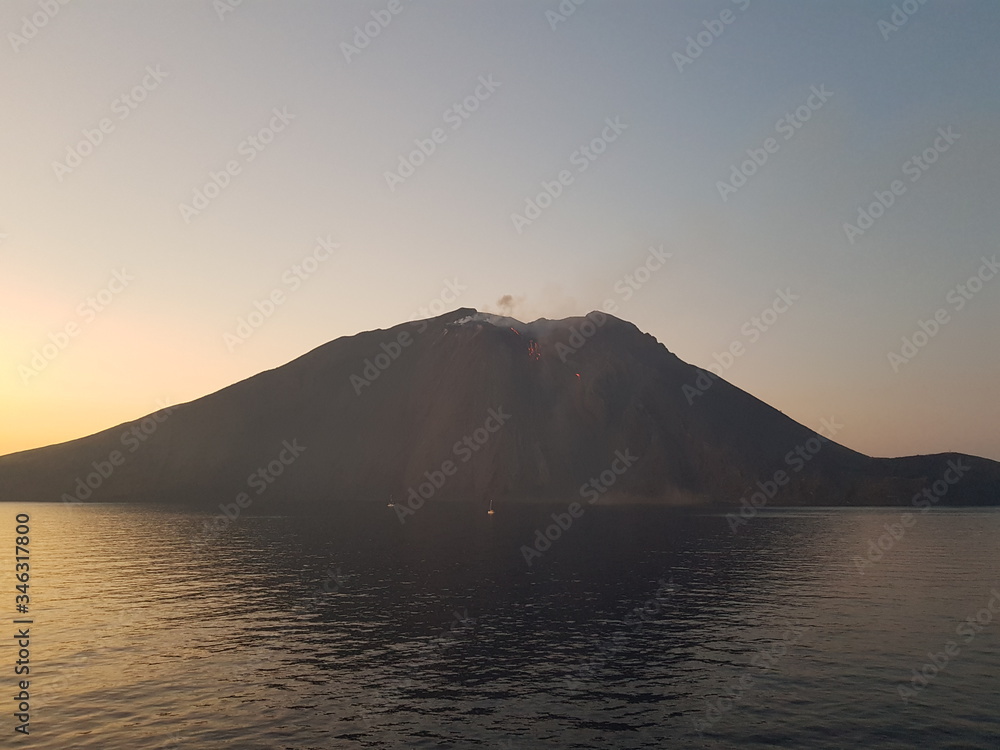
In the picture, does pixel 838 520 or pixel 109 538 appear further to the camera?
pixel 838 520

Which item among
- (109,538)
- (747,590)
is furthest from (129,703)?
(109,538)

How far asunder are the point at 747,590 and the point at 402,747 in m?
46.3

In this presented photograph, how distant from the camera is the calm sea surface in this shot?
28.6 meters

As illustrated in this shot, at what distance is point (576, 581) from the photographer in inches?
2687

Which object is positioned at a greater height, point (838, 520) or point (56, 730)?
point (56, 730)

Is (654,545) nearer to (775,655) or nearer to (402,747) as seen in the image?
(775,655)

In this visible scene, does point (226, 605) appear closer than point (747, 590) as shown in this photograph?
Yes

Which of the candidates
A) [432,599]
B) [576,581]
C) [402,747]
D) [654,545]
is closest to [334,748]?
[402,747]

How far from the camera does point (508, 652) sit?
134ft

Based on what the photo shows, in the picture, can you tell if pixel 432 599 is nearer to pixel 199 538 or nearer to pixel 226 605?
pixel 226 605

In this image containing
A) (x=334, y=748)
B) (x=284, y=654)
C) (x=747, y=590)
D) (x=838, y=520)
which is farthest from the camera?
(x=838, y=520)

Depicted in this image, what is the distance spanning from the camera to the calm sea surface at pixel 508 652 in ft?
93.7

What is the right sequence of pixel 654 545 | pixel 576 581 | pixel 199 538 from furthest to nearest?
pixel 199 538
pixel 654 545
pixel 576 581

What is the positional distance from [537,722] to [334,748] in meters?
8.49
